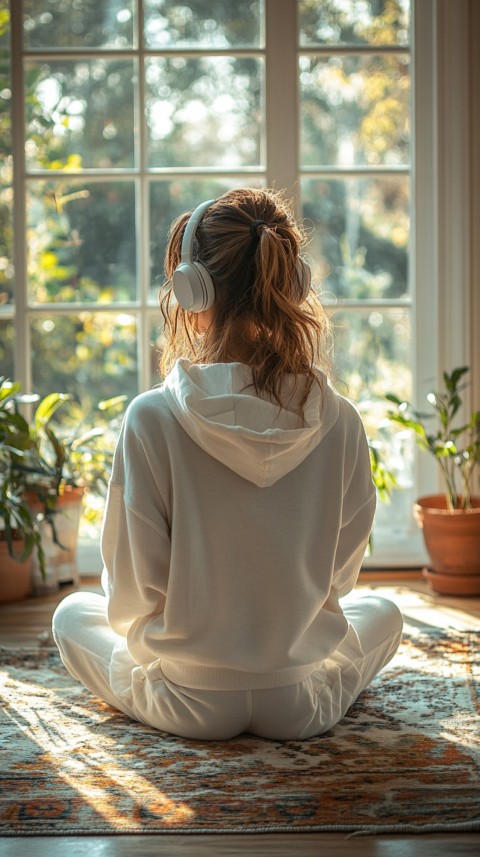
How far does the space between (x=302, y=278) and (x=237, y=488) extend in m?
0.44

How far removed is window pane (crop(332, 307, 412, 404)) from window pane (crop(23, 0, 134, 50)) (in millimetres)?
1309

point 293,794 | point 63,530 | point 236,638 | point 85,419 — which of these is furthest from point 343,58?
point 293,794

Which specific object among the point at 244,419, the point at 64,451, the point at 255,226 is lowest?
the point at 64,451

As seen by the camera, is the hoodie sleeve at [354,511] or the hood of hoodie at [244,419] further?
the hoodie sleeve at [354,511]

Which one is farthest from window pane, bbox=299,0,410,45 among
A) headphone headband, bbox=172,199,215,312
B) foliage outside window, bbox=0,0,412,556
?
headphone headband, bbox=172,199,215,312

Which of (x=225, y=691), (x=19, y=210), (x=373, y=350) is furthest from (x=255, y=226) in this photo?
(x=19, y=210)

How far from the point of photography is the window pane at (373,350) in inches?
157

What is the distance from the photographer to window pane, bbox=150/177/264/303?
3.96 metres

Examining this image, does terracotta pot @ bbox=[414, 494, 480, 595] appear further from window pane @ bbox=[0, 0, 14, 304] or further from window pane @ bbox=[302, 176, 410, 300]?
window pane @ bbox=[0, 0, 14, 304]

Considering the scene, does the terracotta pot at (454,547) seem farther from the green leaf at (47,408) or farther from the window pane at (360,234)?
the green leaf at (47,408)

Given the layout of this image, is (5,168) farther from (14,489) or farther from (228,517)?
(228,517)

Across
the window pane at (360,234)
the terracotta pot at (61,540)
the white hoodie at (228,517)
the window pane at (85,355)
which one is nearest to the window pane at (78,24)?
the window pane at (360,234)

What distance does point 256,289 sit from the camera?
2061 mm

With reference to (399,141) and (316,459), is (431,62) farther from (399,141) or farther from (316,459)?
(316,459)
